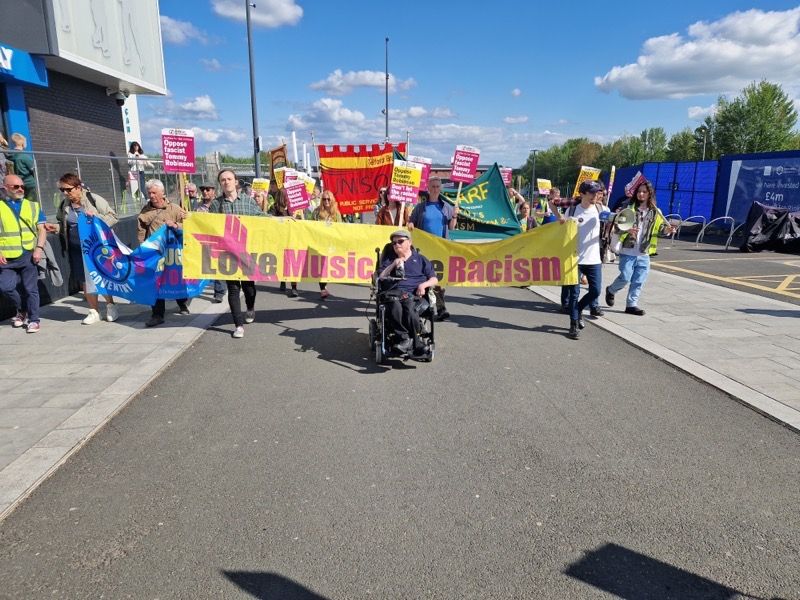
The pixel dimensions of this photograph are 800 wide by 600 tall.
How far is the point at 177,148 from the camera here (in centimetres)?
1002

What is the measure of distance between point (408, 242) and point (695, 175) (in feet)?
74.6

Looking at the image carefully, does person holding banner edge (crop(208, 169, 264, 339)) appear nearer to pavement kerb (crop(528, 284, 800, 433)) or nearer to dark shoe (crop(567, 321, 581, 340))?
dark shoe (crop(567, 321, 581, 340))

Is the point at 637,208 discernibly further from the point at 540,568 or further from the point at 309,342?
the point at 540,568

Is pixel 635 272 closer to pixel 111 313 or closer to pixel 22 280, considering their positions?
pixel 111 313

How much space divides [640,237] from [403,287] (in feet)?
14.3

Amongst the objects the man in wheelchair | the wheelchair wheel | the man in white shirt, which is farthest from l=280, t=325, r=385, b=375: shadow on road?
the man in white shirt

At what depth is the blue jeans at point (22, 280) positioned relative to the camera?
6.81m

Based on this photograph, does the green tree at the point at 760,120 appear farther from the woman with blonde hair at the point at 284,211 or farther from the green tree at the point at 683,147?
the woman with blonde hair at the point at 284,211

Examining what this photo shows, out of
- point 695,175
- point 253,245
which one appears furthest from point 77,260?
point 695,175

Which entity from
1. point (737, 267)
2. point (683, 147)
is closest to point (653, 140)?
point (683, 147)

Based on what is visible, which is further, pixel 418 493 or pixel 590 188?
pixel 590 188

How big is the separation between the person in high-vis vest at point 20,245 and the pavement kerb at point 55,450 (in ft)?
6.80

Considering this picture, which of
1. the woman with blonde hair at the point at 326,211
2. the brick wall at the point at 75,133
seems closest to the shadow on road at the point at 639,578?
the woman with blonde hair at the point at 326,211

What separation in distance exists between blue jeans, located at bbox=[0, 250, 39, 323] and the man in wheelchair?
468 centimetres
